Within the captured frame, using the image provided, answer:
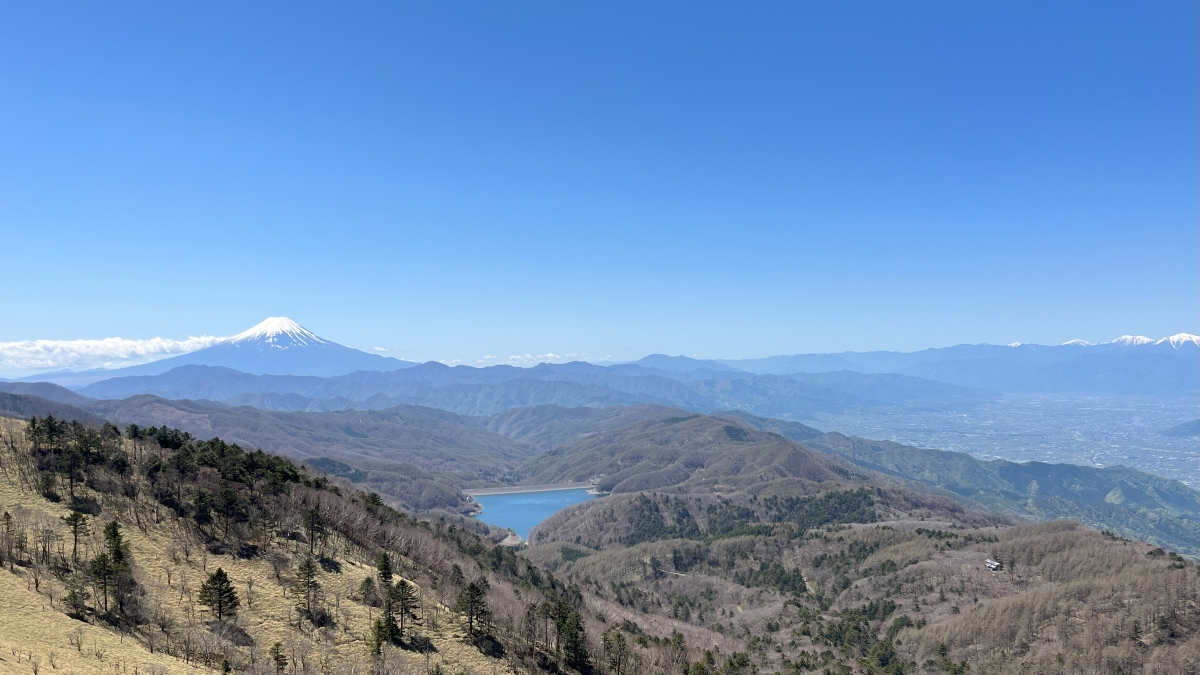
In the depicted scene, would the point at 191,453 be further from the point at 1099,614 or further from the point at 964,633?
the point at 1099,614

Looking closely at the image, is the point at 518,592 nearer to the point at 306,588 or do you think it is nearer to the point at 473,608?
the point at 473,608

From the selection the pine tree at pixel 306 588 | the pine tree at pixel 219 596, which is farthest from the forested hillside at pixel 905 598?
the pine tree at pixel 219 596

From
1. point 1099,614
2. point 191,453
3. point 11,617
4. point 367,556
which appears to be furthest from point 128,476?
point 1099,614

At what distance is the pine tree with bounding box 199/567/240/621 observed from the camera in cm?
4128

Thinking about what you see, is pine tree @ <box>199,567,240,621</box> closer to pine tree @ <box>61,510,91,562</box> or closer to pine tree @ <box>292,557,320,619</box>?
pine tree @ <box>292,557,320,619</box>

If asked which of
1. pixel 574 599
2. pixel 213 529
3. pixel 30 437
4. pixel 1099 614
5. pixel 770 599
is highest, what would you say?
pixel 30 437

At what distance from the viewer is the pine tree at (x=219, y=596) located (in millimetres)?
41281

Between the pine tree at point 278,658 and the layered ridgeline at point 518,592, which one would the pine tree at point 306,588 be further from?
the pine tree at point 278,658

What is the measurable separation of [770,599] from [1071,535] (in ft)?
234

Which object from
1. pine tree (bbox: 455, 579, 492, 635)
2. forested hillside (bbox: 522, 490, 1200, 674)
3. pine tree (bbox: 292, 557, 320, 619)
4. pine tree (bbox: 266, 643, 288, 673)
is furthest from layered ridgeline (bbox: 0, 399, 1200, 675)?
pine tree (bbox: 266, 643, 288, 673)

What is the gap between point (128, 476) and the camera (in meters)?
60.1

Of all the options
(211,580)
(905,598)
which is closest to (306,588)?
(211,580)

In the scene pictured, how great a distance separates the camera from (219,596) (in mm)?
41344

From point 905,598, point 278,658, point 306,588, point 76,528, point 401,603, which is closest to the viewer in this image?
point 278,658
